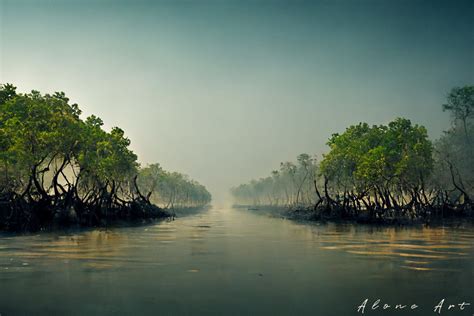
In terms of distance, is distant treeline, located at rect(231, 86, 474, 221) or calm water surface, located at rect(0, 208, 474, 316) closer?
calm water surface, located at rect(0, 208, 474, 316)

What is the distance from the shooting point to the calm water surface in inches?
332

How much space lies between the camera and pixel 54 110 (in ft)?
107

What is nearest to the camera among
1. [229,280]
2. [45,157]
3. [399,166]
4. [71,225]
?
[229,280]

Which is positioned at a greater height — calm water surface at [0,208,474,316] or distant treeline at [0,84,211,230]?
distant treeline at [0,84,211,230]

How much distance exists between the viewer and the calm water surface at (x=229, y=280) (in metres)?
8.44

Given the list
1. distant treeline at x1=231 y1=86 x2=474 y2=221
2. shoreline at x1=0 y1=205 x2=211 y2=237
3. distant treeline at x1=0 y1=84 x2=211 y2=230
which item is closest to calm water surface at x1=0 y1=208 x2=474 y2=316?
shoreline at x1=0 y1=205 x2=211 y2=237

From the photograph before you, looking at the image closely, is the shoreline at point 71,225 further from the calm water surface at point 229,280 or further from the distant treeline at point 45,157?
the calm water surface at point 229,280

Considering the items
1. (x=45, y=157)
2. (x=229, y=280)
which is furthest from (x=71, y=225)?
(x=229, y=280)

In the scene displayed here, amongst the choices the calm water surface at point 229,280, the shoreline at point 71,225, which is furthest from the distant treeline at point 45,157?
the calm water surface at point 229,280

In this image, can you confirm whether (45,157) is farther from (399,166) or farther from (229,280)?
(399,166)

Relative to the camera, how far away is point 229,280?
1128 cm

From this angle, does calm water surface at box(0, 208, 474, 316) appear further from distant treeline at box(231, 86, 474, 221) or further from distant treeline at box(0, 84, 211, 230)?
distant treeline at box(231, 86, 474, 221)

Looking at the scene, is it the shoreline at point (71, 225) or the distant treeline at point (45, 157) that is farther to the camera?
the distant treeline at point (45, 157)

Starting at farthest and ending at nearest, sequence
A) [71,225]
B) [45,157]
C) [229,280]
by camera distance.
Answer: [71,225], [45,157], [229,280]
